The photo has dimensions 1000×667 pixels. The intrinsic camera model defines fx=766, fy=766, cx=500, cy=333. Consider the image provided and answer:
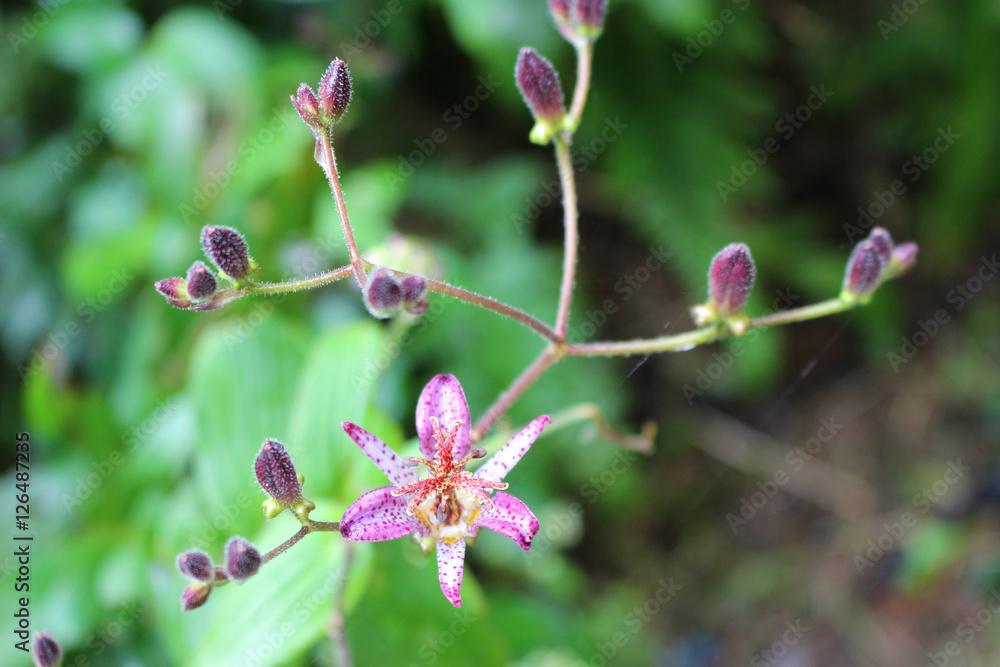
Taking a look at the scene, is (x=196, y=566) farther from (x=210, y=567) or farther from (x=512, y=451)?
(x=512, y=451)

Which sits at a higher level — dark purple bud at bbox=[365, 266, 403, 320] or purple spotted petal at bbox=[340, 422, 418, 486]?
dark purple bud at bbox=[365, 266, 403, 320]

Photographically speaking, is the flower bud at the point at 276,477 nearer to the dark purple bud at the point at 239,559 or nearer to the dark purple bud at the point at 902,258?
the dark purple bud at the point at 239,559

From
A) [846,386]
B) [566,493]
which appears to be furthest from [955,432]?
[566,493]

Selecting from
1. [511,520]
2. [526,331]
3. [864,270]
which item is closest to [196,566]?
[511,520]

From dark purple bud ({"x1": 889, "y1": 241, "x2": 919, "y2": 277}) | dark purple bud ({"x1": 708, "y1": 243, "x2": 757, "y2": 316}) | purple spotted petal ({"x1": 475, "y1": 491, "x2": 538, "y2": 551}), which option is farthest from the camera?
dark purple bud ({"x1": 889, "y1": 241, "x2": 919, "y2": 277})

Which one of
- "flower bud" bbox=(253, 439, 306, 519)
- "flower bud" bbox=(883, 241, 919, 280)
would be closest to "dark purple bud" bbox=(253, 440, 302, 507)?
"flower bud" bbox=(253, 439, 306, 519)

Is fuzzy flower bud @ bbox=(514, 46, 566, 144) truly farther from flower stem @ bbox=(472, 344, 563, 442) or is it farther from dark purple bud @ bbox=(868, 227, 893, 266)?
dark purple bud @ bbox=(868, 227, 893, 266)

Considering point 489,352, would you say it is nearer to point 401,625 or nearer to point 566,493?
point 566,493
